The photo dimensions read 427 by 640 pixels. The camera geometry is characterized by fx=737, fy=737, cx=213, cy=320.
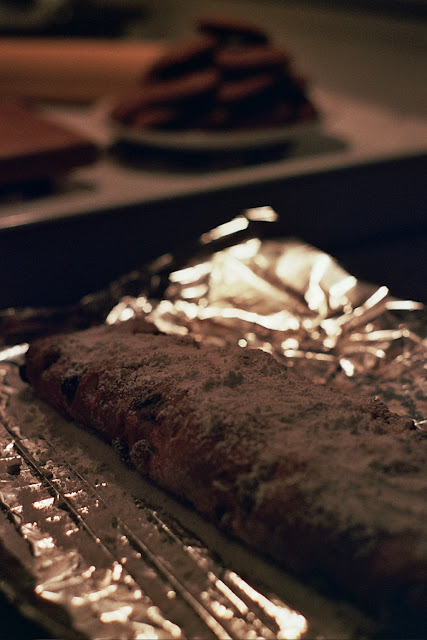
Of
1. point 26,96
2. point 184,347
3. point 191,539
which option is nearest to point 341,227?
point 184,347

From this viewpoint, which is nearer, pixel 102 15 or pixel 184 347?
pixel 184 347

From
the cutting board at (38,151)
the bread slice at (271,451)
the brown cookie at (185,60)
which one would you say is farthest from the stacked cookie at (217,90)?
the bread slice at (271,451)

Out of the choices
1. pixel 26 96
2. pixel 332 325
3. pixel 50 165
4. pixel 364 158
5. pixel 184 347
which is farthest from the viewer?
pixel 26 96

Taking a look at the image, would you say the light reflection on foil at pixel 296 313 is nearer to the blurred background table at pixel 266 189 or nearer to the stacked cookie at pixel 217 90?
the blurred background table at pixel 266 189

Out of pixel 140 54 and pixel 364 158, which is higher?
pixel 140 54

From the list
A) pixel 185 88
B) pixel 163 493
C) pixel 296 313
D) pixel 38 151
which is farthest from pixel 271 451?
pixel 185 88

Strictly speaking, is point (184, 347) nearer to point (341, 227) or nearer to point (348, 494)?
point (348, 494)

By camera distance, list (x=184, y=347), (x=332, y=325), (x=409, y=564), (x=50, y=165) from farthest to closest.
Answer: (x=50, y=165)
(x=332, y=325)
(x=184, y=347)
(x=409, y=564)
